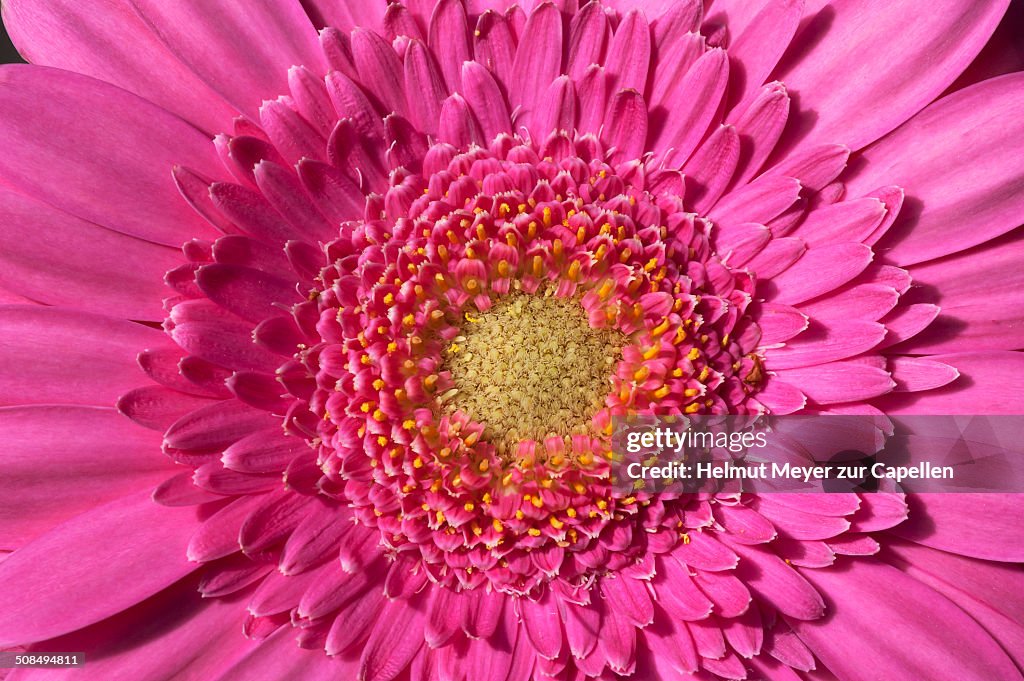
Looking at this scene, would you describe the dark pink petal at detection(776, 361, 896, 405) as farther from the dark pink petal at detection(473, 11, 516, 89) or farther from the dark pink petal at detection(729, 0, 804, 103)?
the dark pink petal at detection(473, 11, 516, 89)

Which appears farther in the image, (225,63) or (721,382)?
(721,382)

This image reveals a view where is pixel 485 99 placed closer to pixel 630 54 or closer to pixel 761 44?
pixel 630 54

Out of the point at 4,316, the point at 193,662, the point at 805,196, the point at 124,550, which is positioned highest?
the point at 805,196

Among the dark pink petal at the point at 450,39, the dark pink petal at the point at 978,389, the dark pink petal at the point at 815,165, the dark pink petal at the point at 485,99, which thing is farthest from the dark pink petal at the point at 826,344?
the dark pink petal at the point at 450,39

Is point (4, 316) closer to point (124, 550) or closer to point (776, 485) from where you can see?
point (124, 550)

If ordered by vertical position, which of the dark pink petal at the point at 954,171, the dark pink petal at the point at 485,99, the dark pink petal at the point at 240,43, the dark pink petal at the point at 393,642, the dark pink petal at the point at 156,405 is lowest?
the dark pink petal at the point at 393,642

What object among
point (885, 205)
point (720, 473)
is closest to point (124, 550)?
point (720, 473)

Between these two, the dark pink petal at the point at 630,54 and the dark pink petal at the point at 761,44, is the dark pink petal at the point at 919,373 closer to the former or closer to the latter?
the dark pink petal at the point at 761,44

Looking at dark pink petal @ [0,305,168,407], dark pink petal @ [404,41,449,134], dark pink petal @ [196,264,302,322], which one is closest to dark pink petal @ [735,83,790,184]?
dark pink petal @ [404,41,449,134]
